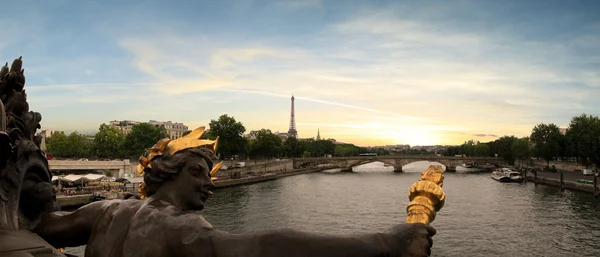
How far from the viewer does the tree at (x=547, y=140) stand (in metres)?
52.9

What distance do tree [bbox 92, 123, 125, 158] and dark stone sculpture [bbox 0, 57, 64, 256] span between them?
57808mm

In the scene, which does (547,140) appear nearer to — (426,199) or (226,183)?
(226,183)

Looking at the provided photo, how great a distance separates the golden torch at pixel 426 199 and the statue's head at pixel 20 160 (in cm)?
172

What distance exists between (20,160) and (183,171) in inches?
39.8

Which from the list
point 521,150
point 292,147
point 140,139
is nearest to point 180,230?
point 140,139

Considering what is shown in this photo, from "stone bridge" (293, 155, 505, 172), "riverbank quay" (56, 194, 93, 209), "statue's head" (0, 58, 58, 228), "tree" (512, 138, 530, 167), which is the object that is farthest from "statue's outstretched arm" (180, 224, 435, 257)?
"stone bridge" (293, 155, 505, 172)

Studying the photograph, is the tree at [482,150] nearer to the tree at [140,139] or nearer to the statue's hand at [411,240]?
the tree at [140,139]

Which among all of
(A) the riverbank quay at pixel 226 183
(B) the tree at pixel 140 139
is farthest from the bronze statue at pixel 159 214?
→ (B) the tree at pixel 140 139

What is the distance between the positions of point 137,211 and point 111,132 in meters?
62.2

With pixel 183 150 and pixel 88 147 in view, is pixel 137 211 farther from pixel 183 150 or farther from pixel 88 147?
pixel 88 147

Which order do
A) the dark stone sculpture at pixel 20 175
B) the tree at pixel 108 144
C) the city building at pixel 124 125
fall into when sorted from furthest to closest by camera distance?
the city building at pixel 124 125 < the tree at pixel 108 144 < the dark stone sculpture at pixel 20 175

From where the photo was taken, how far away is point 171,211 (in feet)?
6.00

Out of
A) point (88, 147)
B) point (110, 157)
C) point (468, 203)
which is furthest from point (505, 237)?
point (88, 147)

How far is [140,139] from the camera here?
55031 millimetres
